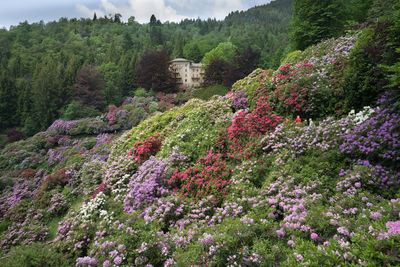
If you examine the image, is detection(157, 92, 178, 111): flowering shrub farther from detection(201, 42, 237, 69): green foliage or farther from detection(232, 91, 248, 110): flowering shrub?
detection(201, 42, 237, 69): green foliage

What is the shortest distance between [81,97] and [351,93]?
27.3 m

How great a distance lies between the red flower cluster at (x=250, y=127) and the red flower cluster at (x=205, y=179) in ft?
2.32

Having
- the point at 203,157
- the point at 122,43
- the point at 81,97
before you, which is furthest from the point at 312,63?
the point at 122,43

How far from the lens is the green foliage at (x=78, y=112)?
24.7m

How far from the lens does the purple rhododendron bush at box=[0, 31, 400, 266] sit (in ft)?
9.59

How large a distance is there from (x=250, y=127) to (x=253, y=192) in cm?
264

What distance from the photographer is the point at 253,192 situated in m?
4.66

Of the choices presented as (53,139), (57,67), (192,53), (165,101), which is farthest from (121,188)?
(192,53)

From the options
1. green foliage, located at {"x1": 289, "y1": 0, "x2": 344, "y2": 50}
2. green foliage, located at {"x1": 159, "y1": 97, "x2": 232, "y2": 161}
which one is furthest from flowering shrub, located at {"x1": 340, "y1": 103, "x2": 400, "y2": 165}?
green foliage, located at {"x1": 289, "y1": 0, "x2": 344, "y2": 50}

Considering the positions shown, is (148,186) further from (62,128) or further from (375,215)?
(62,128)

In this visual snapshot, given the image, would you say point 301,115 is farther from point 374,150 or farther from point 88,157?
point 88,157

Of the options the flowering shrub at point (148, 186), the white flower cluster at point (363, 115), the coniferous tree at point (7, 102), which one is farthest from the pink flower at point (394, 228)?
the coniferous tree at point (7, 102)

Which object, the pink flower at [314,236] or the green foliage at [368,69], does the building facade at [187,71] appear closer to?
the green foliage at [368,69]

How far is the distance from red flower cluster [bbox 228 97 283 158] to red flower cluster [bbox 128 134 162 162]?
3297mm
